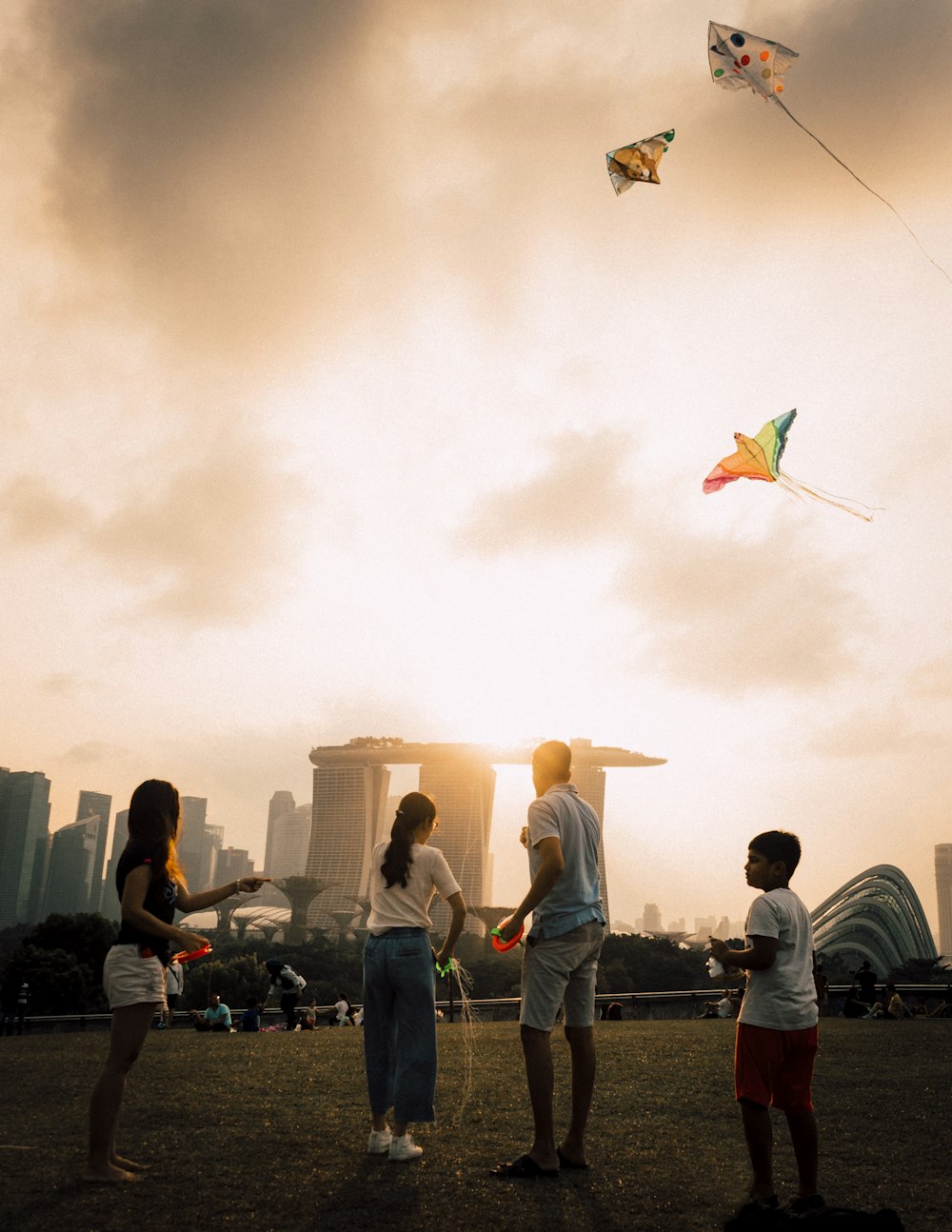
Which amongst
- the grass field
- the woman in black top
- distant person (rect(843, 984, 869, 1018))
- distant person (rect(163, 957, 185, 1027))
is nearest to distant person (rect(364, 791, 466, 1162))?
the grass field

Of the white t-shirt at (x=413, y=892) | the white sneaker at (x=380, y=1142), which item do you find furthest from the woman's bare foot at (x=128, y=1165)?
the white t-shirt at (x=413, y=892)

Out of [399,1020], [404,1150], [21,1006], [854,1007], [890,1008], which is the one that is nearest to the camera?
[404,1150]

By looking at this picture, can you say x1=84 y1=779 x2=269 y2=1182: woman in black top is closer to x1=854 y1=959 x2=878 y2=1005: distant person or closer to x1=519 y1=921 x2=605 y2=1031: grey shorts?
x1=519 y1=921 x2=605 y2=1031: grey shorts

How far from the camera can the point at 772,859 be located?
5.16 meters

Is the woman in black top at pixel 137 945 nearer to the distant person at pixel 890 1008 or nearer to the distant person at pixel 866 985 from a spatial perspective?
the distant person at pixel 890 1008

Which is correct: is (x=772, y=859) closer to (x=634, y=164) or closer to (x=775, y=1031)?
(x=775, y=1031)

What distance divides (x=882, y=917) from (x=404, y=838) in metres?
93.6

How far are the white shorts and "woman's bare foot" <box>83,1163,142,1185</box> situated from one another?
742 mm

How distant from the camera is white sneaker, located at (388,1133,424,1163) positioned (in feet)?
17.5

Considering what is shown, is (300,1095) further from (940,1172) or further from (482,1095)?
(940,1172)

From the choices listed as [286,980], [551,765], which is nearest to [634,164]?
[551,765]

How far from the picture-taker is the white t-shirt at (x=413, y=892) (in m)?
5.80

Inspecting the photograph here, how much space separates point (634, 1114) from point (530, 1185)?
227 cm

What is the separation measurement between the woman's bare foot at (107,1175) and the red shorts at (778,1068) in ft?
9.92
